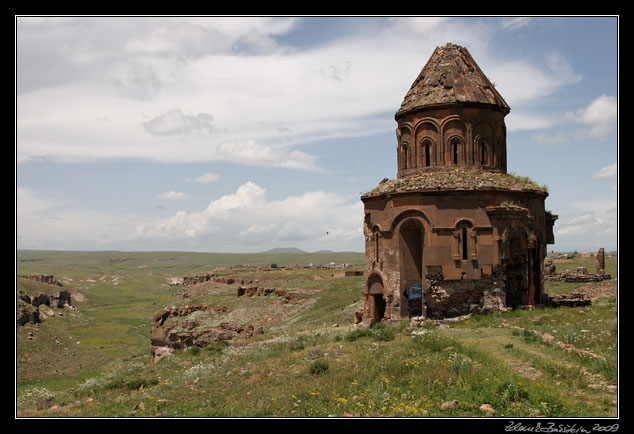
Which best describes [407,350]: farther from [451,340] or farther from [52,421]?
[52,421]

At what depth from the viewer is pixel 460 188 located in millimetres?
18641

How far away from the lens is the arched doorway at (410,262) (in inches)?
776

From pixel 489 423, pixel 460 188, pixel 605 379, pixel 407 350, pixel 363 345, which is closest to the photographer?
pixel 489 423

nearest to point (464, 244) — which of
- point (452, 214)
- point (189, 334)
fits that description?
point (452, 214)

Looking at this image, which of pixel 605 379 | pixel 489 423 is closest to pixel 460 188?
pixel 605 379

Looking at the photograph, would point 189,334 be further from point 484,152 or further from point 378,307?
point 484,152

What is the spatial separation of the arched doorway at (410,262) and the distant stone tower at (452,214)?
4cm

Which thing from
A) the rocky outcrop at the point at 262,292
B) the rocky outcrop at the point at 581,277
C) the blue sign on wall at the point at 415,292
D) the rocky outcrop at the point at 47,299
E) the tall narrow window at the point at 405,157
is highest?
the tall narrow window at the point at 405,157

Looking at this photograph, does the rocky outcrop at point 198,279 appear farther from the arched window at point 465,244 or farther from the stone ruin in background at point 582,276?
the arched window at point 465,244

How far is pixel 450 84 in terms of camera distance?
20.8 m

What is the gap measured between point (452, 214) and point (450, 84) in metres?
5.65

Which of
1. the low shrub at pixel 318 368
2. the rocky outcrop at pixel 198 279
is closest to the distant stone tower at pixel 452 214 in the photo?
the low shrub at pixel 318 368

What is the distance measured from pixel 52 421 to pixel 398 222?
45.5 feet

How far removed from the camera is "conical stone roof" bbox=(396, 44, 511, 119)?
2053 cm
